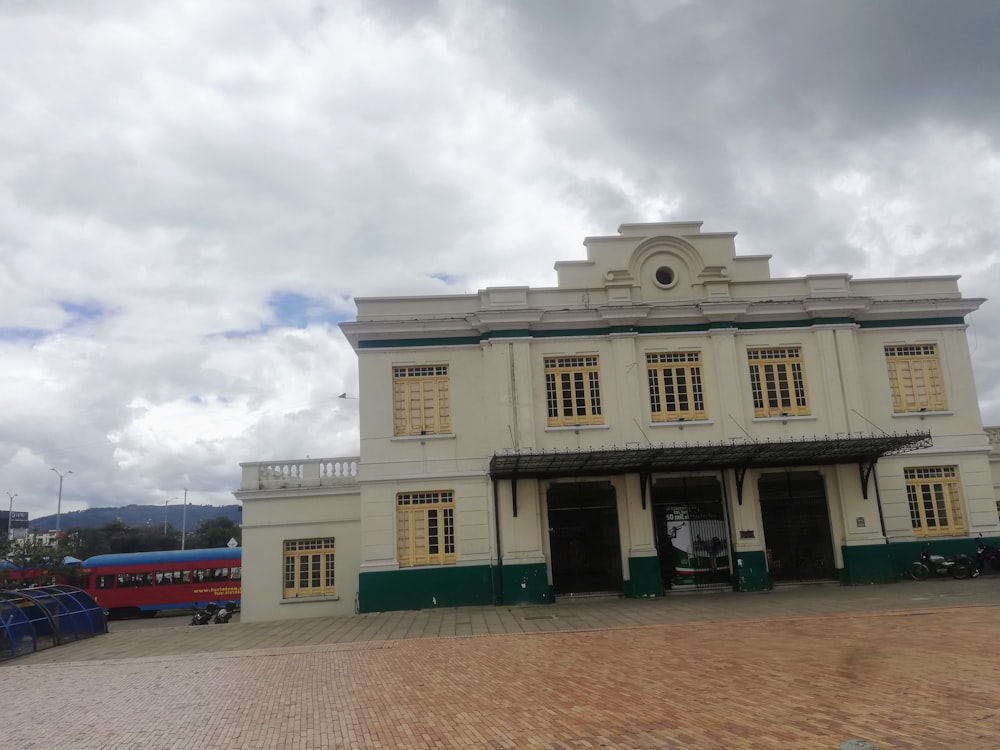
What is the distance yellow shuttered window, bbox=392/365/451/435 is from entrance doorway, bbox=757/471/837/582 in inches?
365

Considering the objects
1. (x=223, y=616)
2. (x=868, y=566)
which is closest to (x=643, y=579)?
(x=868, y=566)

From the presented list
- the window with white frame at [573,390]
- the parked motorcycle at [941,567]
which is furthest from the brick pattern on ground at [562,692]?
the window with white frame at [573,390]

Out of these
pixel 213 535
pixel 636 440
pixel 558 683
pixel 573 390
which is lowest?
pixel 558 683

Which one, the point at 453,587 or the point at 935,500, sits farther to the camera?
the point at 935,500

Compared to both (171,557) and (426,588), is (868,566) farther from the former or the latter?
(171,557)

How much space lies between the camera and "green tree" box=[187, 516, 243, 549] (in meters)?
75.7

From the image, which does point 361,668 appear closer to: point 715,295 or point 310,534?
point 310,534

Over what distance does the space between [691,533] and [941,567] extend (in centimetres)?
687

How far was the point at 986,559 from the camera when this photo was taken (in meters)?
19.9

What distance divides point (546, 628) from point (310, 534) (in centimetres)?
904

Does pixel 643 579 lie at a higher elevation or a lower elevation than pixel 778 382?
lower

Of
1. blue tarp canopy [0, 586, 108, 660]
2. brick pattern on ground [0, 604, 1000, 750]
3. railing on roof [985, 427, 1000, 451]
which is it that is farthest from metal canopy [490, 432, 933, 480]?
blue tarp canopy [0, 586, 108, 660]

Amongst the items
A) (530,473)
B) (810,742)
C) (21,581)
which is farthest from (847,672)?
(21,581)

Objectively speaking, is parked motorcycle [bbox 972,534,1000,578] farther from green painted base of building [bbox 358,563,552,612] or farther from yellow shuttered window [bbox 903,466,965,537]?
green painted base of building [bbox 358,563,552,612]
